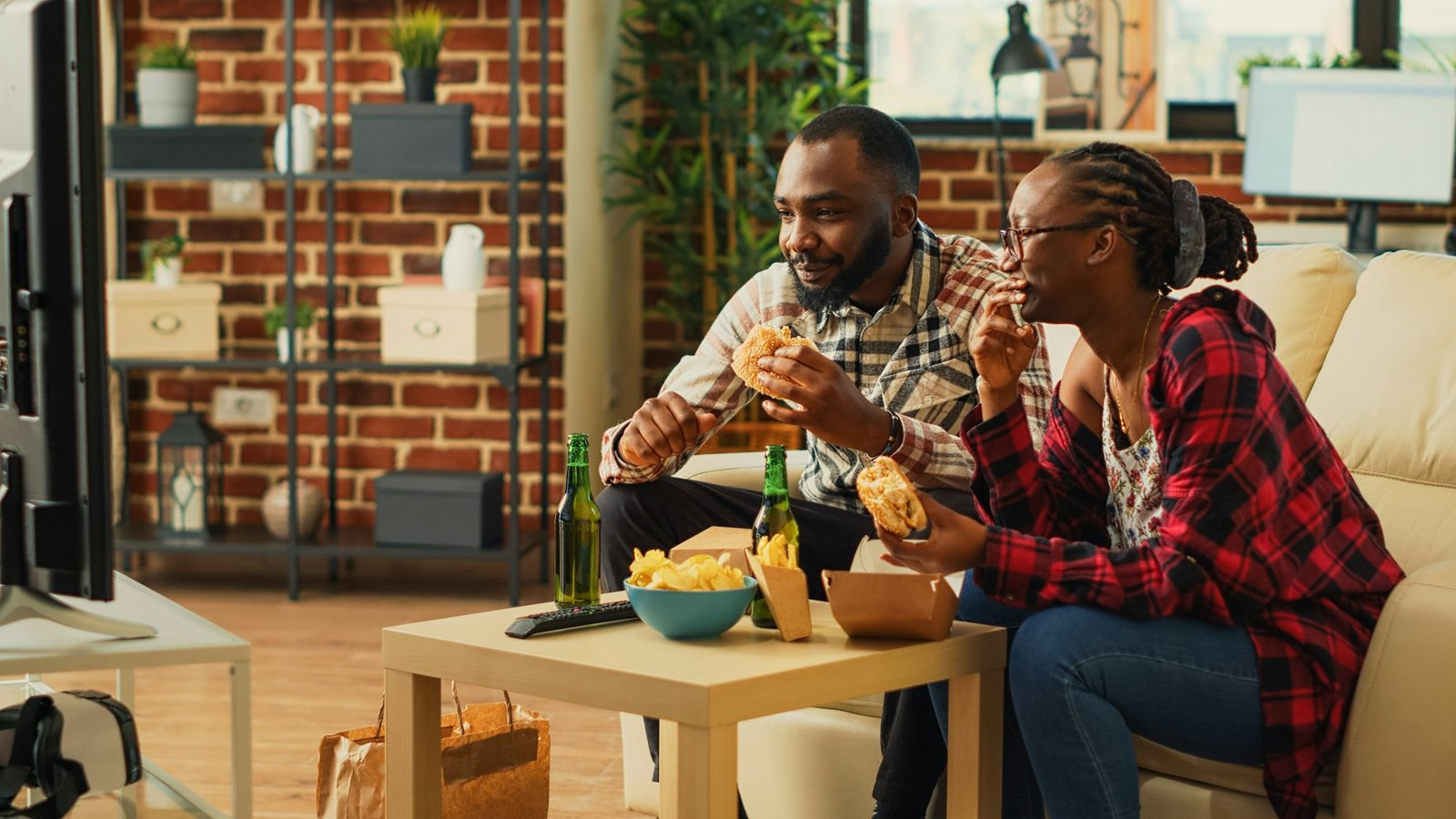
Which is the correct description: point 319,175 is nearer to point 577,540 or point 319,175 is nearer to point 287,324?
point 287,324

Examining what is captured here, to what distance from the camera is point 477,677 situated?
176 cm

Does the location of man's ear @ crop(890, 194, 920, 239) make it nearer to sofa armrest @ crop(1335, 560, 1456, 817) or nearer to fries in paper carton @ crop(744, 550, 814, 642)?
fries in paper carton @ crop(744, 550, 814, 642)

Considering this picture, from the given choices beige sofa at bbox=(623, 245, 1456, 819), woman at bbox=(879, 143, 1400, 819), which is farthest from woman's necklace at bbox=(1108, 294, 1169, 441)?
beige sofa at bbox=(623, 245, 1456, 819)

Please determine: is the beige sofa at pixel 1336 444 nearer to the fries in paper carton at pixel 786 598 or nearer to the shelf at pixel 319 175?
the fries in paper carton at pixel 786 598

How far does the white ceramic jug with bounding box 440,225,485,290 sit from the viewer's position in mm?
4145

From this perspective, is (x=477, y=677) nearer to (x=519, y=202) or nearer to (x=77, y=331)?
(x=77, y=331)

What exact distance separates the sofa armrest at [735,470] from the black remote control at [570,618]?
70cm

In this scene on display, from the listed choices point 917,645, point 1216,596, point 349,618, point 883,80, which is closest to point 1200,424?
point 1216,596

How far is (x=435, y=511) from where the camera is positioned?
4176 millimetres

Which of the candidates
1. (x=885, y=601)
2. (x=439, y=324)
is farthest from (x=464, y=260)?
(x=885, y=601)

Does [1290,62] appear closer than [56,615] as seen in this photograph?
No

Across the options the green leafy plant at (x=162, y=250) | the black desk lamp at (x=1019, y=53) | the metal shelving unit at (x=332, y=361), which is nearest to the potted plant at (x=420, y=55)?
the metal shelving unit at (x=332, y=361)

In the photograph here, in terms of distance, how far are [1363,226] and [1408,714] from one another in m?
2.80

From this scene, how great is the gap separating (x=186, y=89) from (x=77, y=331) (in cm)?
276
